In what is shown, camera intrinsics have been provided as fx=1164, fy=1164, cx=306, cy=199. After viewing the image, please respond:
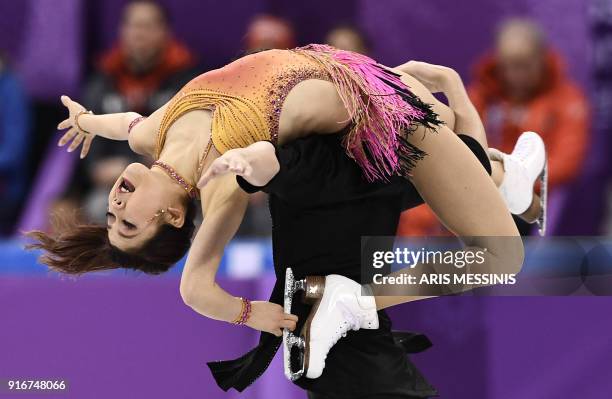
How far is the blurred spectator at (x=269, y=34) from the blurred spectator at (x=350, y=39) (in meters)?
0.34

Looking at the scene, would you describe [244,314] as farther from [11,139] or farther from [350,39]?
[11,139]

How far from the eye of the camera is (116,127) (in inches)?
137

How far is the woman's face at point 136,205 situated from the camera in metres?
3.10

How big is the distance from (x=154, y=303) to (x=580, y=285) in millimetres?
1351

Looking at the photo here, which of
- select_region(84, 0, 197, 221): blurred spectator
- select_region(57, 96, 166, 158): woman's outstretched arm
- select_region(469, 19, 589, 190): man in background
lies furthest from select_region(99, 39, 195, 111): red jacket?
select_region(57, 96, 166, 158): woman's outstretched arm

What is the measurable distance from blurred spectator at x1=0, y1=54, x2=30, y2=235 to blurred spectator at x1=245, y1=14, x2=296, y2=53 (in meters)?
1.24

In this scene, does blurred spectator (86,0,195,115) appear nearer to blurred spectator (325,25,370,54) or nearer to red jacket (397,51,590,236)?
blurred spectator (325,25,370,54)

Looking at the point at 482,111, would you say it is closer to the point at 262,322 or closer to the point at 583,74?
the point at 583,74

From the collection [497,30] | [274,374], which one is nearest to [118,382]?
[274,374]

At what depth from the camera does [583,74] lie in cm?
558

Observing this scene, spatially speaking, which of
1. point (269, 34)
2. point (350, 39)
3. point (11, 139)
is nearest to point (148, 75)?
point (269, 34)

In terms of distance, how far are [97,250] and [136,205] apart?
33 centimetres

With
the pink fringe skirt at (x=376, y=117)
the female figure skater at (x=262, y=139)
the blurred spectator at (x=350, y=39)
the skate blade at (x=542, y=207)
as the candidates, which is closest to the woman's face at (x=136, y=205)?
the female figure skater at (x=262, y=139)

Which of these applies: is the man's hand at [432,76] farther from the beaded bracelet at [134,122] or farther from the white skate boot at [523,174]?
the beaded bracelet at [134,122]
